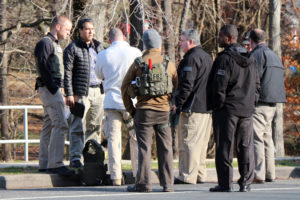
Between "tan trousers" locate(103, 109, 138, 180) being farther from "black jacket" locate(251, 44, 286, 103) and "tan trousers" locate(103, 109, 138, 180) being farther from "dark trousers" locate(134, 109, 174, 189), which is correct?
"black jacket" locate(251, 44, 286, 103)

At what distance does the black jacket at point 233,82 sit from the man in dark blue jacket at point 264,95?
136 centimetres

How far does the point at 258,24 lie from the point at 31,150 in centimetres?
1140

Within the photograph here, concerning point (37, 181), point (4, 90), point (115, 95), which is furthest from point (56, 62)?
point (4, 90)

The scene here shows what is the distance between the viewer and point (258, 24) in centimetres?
2284

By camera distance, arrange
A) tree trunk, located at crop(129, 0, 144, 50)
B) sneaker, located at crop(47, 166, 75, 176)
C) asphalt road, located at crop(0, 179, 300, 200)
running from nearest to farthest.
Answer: asphalt road, located at crop(0, 179, 300, 200) < sneaker, located at crop(47, 166, 75, 176) < tree trunk, located at crop(129, 0, 144, 50)

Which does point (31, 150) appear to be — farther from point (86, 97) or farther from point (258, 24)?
point (86, 97)

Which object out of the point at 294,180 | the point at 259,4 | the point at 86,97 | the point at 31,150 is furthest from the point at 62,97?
the point at 31,150

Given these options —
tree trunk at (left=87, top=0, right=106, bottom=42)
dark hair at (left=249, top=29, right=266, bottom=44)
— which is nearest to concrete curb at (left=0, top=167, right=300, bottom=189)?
dark hair at (left=249, top=29, right=266, bottom=44)

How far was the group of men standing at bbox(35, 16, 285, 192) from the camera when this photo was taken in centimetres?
888

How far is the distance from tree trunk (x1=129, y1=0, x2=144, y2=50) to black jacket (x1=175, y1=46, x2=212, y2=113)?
5101 millimetres

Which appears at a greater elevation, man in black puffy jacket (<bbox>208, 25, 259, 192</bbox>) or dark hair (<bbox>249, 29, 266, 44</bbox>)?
dark hair (<bbox>249, 29, 266, 44</bbox>)

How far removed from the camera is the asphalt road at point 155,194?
8266mm

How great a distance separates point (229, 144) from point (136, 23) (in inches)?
271

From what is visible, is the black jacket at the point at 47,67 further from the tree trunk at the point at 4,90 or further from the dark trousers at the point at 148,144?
the tree trunk at the point at 4,90
